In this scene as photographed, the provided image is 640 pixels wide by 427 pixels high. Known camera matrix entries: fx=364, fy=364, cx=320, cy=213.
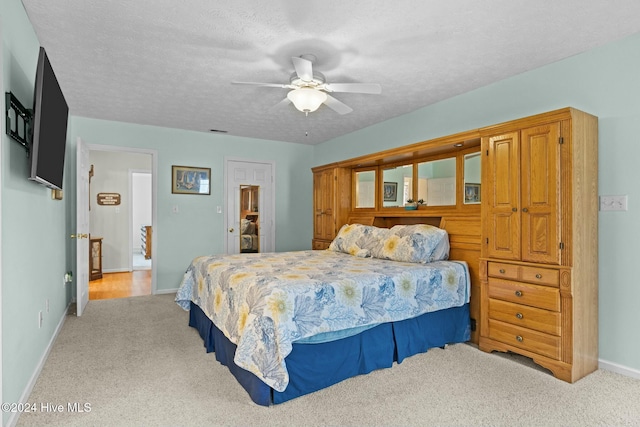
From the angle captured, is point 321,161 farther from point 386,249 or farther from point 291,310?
point 291,310

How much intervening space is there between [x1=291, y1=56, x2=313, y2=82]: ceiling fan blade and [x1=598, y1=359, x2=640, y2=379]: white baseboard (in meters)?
3.02

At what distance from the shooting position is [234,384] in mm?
2445

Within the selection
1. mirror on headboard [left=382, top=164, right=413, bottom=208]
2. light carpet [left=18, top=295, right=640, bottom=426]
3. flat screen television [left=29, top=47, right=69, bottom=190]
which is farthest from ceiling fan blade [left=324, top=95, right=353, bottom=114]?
light carpet [left=18, top=295, right=640, bottom=426]

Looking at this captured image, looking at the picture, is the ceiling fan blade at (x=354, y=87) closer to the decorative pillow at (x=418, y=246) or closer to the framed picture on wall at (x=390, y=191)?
the decorative pillow at (x=418, y=246)

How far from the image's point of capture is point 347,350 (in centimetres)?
254

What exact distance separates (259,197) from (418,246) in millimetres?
3281

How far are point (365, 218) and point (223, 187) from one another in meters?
2.32

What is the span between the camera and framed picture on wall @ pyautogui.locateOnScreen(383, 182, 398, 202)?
4602 mm

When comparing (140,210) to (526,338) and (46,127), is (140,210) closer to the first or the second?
(46,127)

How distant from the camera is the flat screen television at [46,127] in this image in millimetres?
1986

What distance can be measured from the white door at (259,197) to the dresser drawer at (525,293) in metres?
3.83

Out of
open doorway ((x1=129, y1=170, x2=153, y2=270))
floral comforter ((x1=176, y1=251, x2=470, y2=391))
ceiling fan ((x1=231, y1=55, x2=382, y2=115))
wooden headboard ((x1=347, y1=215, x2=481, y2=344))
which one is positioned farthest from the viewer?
open doorway ((x1=129, y1=170, x2=153, y2=270))

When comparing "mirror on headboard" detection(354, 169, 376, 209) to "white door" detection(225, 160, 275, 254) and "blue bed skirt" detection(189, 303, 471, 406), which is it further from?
"blue bed skirt" detection(189, 303, 471, 406)

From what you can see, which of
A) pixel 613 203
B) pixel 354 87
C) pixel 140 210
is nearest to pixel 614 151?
pixel 613 203
